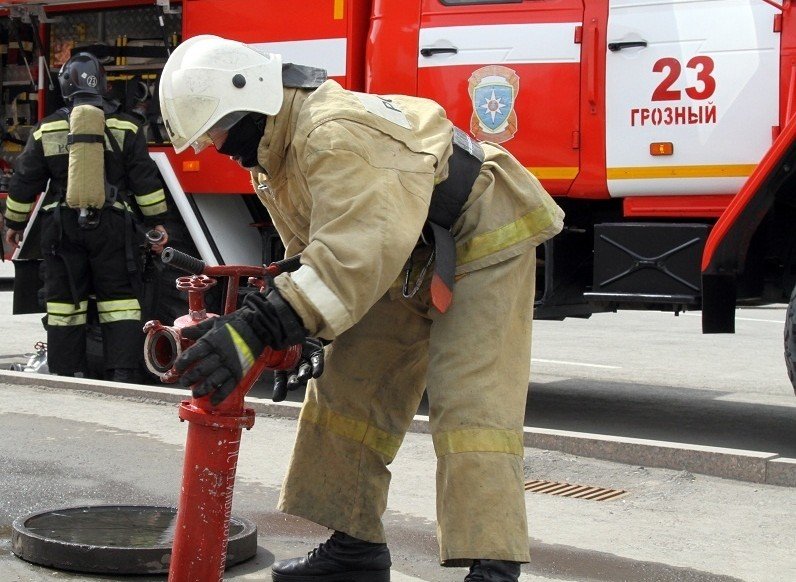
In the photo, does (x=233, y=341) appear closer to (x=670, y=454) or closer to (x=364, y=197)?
(x=364, y=197)

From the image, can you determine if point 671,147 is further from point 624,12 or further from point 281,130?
point 281,130

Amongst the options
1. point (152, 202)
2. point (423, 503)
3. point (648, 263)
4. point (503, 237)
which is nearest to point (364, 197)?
point (503, 237)

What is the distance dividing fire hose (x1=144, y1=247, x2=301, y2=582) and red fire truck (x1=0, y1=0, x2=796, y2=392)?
322 cm

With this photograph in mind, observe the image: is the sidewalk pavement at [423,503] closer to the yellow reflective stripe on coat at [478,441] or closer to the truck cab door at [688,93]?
the yellow reflective stripe on coat at [478,441]

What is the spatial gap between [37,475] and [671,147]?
10.4ft

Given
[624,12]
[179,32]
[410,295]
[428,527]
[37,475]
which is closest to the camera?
[410,295]

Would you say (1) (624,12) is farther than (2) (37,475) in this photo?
Yes

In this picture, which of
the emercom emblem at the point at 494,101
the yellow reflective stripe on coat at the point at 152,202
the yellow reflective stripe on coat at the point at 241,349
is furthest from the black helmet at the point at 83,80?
the yellow reflective stripe on coat at the point at 241,349

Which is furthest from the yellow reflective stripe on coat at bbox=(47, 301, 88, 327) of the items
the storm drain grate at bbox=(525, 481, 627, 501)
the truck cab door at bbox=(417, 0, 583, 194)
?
the storm drain grate at bbox=(525, 481, 627, 501)

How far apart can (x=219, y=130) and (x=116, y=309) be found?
173 inches

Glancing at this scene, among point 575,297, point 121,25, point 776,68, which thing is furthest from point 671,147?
point 121,25

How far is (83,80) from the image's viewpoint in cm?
743

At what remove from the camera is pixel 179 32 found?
794cm

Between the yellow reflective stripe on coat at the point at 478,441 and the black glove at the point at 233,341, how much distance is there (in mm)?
622
